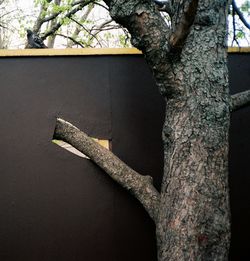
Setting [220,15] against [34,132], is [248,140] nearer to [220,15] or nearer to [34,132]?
[220,15]

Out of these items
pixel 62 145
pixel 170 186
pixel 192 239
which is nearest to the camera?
pixel 192 239

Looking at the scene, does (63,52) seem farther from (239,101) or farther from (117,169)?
(239,101)

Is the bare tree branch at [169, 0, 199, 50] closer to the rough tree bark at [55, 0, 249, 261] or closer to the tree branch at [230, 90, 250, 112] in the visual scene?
the rough tree bark at [55, 0, 249, 261]

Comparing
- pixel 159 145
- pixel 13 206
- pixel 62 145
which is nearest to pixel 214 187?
pixel 159 145

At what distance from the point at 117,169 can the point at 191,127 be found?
0.64m

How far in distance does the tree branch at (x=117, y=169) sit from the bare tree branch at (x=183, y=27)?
3.05ft

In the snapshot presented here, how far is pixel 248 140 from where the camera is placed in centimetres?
303

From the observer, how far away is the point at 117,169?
255 centimetres

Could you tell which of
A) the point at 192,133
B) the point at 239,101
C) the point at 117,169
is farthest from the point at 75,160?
the point at 239,101

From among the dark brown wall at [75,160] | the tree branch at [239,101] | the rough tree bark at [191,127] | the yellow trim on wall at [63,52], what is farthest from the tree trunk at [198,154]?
the yellow trim on wall at [63,52]

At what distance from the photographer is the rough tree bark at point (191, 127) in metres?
2.14

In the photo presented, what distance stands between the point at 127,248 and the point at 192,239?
877mm

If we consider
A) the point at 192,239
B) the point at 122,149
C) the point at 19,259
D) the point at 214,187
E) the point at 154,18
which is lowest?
the point at 19,259

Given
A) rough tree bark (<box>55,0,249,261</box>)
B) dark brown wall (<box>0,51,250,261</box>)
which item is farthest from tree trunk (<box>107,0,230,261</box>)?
dark brown wall (<box>0,51,250,261</box>)
